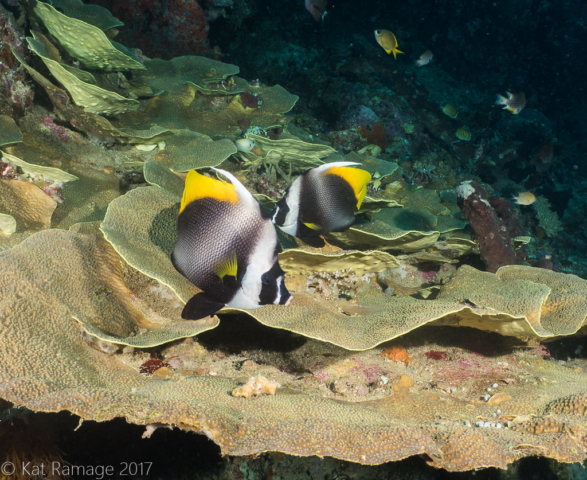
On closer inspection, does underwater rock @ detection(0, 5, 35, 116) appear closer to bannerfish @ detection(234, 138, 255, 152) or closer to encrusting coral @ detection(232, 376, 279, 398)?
bannerfish @ detection(234, 138, 255, 152)

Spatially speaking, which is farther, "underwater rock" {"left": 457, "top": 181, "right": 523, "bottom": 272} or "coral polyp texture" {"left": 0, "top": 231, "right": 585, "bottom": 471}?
"underwater rock" {"left": 457, "top": 181, "right": 523, "bottom": 272}

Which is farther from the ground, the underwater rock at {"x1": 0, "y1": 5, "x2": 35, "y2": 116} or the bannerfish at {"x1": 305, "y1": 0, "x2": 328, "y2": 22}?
the bannerfish at {"x1": 305, "y1": 0, "x2": 328, "y2": 22}

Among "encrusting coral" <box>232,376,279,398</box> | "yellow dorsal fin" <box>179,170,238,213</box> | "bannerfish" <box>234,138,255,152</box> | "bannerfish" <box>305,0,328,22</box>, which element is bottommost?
"encrusting coral" <box>232,376,279,398</box>

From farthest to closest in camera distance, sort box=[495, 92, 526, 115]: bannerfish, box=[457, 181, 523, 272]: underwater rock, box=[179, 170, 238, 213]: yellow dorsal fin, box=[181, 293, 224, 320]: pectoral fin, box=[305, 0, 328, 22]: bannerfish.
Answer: box=[495, 92, 526, 115]: bannerfish, box=[305, 0, 328, 22]: bannerfish, box=[457, 181, 523, 272]: underwater rock, box=[181, 293, 224, 320]: pectoral fin, box=[179, 170, 238, 213]: yellow dorsal fin

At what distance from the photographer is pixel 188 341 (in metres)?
2.19

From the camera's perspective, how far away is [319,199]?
84.5 inches

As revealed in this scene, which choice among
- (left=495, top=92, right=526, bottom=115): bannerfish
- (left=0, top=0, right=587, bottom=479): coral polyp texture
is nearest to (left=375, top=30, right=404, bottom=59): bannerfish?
(left=495, top=92, right=526, bottom=115): bannerfish

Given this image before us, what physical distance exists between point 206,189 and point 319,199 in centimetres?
92

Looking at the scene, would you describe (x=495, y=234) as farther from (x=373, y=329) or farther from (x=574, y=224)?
(x=574, y=224)

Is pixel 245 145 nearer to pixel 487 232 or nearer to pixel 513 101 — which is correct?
pixel 487 232

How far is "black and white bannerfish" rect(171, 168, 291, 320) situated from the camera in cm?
140

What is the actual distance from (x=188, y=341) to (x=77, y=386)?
742 mm

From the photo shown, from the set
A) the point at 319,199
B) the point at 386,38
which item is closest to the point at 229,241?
the point at 319,199

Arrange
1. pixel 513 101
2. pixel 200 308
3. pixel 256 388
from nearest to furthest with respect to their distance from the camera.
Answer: pixel 200 308, pixel 256 388, pixel 513 101
